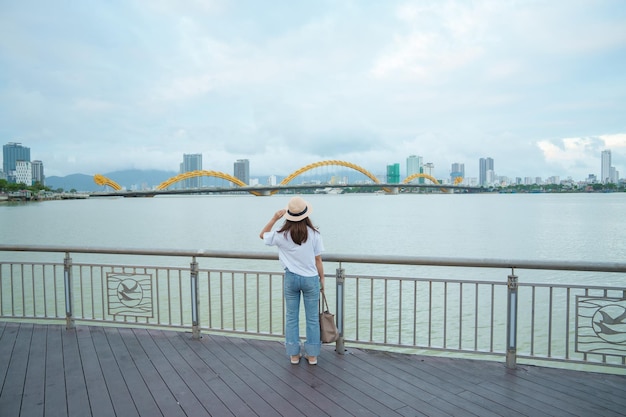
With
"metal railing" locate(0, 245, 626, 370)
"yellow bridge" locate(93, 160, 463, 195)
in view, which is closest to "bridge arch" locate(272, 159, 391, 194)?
"yellow bridge" locate(93, 160, 463, 195)

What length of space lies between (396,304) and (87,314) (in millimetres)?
7839

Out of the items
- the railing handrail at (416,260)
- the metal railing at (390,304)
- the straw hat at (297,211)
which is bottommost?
the metal railing at (390,304)

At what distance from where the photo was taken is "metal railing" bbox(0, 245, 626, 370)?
171 inches

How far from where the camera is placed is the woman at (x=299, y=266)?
4215mm

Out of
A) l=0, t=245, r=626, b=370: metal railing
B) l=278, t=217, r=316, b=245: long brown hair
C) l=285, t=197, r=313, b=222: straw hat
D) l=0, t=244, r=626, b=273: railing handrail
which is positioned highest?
l=285, t=197, r=313, b=222: straw hat

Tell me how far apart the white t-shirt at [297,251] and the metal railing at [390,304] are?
434 mm

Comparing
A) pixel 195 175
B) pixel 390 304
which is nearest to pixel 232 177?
pixel 195 175

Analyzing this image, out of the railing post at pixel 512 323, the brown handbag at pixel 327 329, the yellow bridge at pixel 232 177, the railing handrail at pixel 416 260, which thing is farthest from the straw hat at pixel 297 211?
the yellow bridge at pixel 232 177

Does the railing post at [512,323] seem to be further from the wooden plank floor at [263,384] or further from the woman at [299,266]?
the woman at [299,266]

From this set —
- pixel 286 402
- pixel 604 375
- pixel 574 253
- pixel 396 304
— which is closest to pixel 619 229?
pixel 574 253

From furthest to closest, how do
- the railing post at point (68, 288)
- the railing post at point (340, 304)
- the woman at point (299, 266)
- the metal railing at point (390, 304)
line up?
the railing post at point (68, 288) → the railing post at point (340, 304) → the metal railing at point (390, 304) → the woman at point (299, 266)

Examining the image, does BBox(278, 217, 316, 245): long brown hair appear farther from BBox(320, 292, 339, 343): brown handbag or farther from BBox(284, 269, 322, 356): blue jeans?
BBox(320, 292, 339, 343): brown handbag

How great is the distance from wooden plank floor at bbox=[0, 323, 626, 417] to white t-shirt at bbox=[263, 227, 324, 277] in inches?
38.8

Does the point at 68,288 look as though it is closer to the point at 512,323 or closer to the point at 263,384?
the point at 263,384
